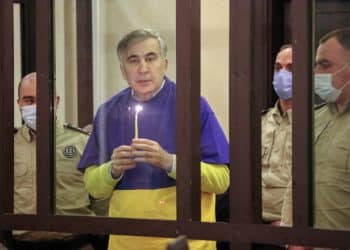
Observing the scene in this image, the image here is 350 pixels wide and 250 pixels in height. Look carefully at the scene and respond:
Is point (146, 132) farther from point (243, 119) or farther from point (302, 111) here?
point (302, 111)

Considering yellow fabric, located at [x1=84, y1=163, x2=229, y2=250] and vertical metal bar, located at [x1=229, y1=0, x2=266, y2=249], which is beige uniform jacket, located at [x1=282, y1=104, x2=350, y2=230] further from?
yellow fabric, located at [x1=84, y1=163, x2=229, y2=250]

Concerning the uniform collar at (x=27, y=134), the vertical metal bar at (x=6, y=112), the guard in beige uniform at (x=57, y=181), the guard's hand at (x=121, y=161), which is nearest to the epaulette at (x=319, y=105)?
the guard's hand at (x=121, y=161)

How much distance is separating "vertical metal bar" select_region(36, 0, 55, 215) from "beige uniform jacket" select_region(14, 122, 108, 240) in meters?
0.07

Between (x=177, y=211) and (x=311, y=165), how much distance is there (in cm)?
47

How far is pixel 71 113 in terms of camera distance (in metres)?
2.79

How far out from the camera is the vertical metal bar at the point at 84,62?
2.69 metres

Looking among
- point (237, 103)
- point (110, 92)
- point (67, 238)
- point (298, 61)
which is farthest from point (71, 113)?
point (298, 61)

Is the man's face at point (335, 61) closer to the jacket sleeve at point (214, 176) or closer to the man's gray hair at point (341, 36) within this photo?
the man's gray hair at point (341, 36)

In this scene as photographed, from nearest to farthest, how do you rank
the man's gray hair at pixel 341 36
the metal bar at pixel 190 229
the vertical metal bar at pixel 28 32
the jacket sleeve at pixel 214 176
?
1. the metal bar at pixel 190 229
2. the man's gray hair at pixel 341 36
3. the jacket sleeve at pixel 214 176
4. the vertical metal bar at pixel 28 32

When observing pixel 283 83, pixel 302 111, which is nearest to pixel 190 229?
pixel 302 111

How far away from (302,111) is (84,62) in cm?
98

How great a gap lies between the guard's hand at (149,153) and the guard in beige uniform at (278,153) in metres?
0.35

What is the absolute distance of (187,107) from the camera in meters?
2.29

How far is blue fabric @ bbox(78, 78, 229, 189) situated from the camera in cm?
239
